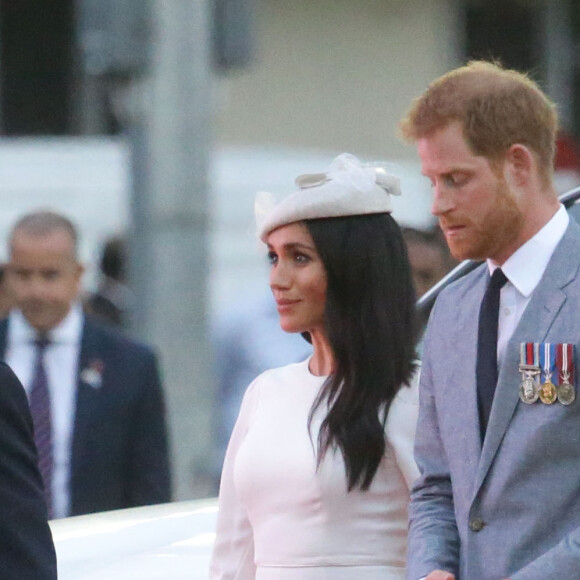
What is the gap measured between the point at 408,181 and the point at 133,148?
14.7ft

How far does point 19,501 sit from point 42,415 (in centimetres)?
282

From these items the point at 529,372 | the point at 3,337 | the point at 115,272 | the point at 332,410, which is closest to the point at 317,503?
the point at 332,410

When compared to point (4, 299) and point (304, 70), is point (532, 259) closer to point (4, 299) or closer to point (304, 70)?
point (4, 299)

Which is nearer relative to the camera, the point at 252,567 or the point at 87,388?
the point at 252,567

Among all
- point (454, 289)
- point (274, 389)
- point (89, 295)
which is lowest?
point (89, 295)

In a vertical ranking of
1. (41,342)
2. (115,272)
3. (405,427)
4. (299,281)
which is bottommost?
(115,272)

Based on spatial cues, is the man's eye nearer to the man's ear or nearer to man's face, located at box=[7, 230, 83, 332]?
the man's ear

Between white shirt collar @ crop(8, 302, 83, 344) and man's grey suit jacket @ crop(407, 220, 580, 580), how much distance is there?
9.26 feet

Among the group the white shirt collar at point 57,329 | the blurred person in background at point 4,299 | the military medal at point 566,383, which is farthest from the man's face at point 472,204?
the blurred person in background at point 4,299

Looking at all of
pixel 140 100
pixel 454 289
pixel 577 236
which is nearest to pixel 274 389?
pixel 454 289

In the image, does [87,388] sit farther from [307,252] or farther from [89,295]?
[89,295]

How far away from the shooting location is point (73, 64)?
15156 mm

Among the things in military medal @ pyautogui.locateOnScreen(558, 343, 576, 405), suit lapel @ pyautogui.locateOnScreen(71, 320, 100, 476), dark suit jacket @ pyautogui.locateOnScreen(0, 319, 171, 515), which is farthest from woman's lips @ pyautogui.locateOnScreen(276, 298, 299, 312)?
suit lapel @ pyautogui.locateOnScreen(71, 320, 100, 476)

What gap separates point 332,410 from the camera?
326 centimetres
